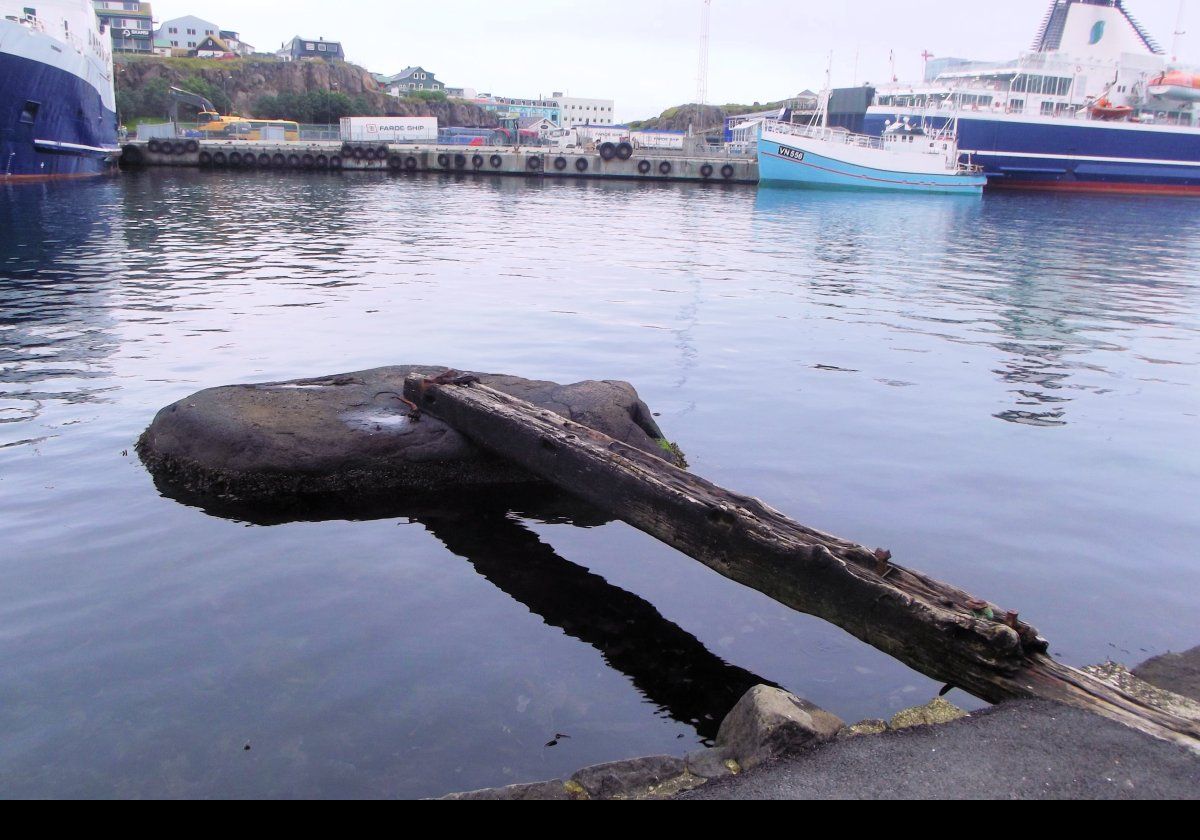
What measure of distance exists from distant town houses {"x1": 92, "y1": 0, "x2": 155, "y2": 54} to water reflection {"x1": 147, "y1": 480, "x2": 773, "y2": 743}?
155215 millimetres

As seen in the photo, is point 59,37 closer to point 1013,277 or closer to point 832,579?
point 1013,277

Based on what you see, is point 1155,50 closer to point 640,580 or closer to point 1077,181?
point 1077,181

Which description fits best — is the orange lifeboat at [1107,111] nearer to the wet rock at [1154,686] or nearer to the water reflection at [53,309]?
the water reflection at [53,309]

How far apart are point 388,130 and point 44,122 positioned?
42.6 meters

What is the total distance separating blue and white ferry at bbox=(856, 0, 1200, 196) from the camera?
65312 millimetres

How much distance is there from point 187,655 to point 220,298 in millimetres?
11573

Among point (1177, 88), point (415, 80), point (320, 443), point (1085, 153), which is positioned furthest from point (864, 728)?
point (415, 80)

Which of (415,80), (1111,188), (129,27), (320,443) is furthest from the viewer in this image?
(415,80)

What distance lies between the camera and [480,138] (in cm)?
8275

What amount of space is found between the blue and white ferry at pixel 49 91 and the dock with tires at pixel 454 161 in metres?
13.2

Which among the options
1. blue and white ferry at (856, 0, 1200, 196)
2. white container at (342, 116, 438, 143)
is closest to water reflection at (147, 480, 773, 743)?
blue and white ferry at (856, 0, 1200, 196)

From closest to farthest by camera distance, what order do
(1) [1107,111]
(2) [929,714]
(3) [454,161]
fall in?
1. (2) [929,714]
2. (1) [1107,111]
3. (3) [454,161]

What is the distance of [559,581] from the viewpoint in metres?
5.99

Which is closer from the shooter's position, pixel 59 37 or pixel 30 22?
pixel 30 22
